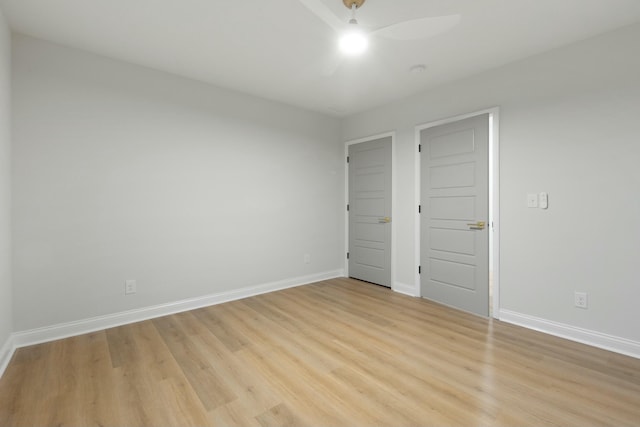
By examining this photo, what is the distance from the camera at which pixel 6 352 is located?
2.13 metres

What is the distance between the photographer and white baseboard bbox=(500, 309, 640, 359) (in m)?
2.24

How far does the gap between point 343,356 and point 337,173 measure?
9.89ft

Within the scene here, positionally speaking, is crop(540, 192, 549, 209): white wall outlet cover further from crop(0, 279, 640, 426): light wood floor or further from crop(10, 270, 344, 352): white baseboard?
crop(10, 270, 344, 352): white baseboard

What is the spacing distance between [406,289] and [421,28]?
2975 mm

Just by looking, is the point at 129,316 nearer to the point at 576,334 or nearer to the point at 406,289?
the point at 406,289

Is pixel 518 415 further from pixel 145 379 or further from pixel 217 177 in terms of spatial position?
pixel 217 177

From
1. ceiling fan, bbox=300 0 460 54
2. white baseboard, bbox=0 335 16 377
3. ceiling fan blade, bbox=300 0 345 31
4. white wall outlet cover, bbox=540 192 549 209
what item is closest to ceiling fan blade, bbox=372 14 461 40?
ceiling fan, bbox=300 0 460 54

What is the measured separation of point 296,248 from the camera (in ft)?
13.8

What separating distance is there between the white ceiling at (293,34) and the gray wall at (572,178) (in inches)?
9.3

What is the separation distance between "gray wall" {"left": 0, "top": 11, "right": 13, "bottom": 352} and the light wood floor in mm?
371

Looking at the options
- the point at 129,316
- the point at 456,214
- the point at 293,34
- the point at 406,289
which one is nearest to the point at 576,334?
the point at 456,214

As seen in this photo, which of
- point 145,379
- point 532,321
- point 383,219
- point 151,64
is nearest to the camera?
point 145,379

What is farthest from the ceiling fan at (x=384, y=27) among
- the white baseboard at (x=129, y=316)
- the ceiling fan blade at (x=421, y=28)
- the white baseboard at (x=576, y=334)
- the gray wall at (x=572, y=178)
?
the white baseboard at (x=129, y=316)

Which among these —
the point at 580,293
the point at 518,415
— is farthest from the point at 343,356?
the point at 580,293
